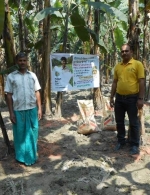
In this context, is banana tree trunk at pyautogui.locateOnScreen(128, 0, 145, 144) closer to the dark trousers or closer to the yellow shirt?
the yellow shirt

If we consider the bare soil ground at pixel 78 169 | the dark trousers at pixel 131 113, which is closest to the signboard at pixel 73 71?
the bare soil ground at pixel 78 169

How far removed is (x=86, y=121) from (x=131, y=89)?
1.49 metres

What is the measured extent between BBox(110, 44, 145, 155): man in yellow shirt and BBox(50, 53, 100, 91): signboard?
5.40 feet

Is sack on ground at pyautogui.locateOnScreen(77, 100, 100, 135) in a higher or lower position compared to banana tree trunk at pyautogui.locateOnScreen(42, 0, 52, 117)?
lower

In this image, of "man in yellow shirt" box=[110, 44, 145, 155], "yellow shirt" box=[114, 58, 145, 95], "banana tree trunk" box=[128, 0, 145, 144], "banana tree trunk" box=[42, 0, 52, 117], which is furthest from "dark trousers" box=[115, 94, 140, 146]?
"banana tree trunk" box=[42, 0, 52, 117]

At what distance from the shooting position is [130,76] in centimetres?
377

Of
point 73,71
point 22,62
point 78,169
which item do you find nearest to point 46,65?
point 73,71

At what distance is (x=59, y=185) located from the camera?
315cm

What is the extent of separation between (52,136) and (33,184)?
1834 mm

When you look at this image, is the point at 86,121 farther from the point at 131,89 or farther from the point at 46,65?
the point at 46,65

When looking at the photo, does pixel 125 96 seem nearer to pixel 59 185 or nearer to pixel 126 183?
pixel 126 183

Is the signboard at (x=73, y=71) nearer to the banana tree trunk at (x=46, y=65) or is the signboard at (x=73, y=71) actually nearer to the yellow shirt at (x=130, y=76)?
the banana tree trunk at (x=46, y=65)

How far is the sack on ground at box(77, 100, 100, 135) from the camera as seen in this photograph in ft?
16.3

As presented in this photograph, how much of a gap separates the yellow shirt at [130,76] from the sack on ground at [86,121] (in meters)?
1.32
